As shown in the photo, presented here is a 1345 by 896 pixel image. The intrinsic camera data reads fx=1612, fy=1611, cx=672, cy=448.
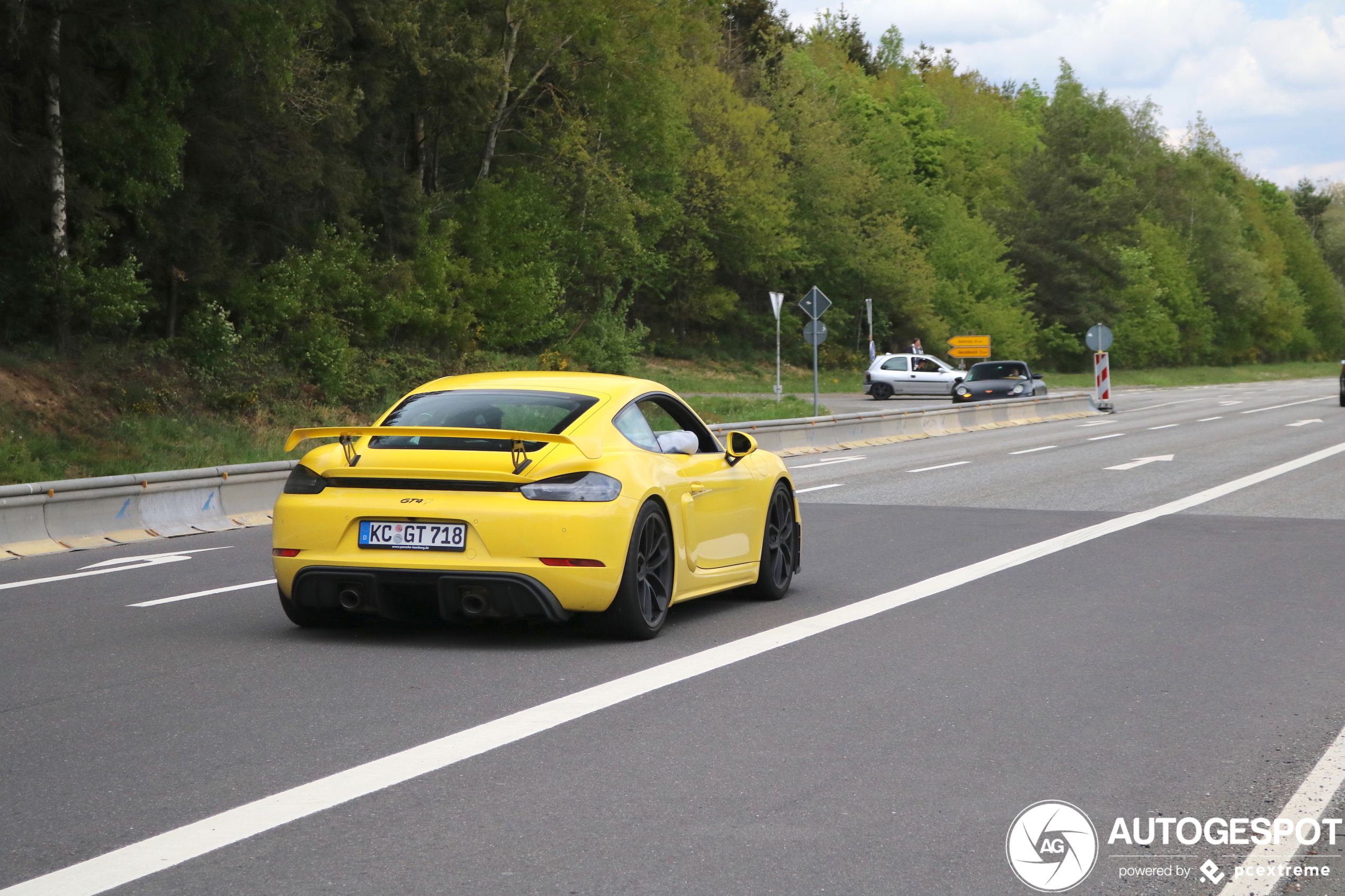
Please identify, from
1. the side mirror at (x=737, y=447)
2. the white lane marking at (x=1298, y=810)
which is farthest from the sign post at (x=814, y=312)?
the white lane marking at (x=1298, y=810)

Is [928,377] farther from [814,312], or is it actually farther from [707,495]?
[707,495]

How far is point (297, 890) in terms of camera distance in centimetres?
400

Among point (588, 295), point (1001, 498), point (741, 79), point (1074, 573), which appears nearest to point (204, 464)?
point (1001, 498)

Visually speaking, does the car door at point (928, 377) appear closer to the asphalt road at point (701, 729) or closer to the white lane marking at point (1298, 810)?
the asphalt road at point (701, 729)

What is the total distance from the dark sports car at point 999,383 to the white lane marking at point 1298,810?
42.8 metres

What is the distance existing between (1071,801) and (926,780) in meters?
0.48

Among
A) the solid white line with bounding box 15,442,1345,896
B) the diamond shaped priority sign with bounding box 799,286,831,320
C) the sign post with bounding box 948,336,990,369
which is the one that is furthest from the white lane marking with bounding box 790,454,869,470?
the sign post with bounding box 948,336,990,369

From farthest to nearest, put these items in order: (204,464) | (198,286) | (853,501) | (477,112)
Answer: (477,112), (198,286), (204,464), (853,501)

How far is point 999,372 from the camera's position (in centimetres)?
4903

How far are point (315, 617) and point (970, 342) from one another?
2283 inches

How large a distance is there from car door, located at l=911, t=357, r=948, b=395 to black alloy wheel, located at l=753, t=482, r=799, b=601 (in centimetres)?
4626

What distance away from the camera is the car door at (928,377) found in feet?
183

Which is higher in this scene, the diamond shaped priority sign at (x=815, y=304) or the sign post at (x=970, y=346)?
the diamond shaped priority sign at (x=815, y=304)

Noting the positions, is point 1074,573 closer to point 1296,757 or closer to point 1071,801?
point 1296,757
